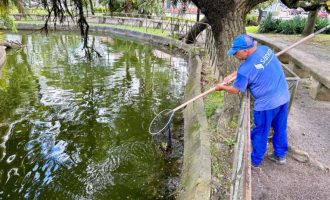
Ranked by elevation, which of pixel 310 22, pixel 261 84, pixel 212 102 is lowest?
pixel 212 102

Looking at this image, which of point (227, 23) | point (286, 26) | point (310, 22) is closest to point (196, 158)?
point (227, 23)

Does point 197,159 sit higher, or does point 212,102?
point 212,102

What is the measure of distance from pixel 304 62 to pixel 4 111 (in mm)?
Result: 7731

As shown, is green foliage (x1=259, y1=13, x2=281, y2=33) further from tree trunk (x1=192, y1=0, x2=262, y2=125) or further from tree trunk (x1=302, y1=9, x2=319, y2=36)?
tree trunk (x1=192, y1=0, x2=262, y2=125)

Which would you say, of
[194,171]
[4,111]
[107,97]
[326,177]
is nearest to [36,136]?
[4,111]

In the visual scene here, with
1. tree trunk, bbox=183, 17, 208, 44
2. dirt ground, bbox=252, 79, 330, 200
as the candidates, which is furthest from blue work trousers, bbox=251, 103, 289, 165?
tree trunk, bbox=183, 17, 208, 44

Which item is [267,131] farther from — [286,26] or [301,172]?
[286,26]

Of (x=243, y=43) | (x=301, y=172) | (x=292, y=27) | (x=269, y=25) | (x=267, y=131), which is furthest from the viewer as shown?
(x=269, y=25)

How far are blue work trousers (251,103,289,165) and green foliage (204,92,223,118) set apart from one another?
2056 millimetres

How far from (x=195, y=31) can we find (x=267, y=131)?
12.5 metres

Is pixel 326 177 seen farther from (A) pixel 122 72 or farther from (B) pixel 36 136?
(A) pixel 122 72

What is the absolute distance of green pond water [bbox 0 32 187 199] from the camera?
5.01 meters

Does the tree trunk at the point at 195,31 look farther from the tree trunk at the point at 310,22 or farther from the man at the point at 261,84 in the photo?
the man at the point at 261,84

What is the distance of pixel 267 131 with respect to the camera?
3639mm
